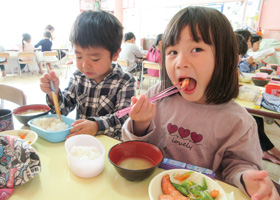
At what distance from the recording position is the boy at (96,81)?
98cm

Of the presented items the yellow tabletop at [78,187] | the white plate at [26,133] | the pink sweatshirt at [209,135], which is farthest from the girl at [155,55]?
the yellow tabletop at [78,187]

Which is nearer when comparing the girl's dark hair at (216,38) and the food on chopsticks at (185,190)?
the food on chopsticks at (185,190)

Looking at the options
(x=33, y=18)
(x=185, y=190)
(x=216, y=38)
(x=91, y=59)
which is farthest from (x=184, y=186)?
(x=33, y=18)

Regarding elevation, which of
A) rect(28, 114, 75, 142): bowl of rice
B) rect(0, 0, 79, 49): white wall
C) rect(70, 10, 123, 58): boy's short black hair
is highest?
rect(0, 0, 79, 49): white wall

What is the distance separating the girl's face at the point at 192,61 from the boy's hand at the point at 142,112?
0.59 ft

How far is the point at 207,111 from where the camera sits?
855 mm

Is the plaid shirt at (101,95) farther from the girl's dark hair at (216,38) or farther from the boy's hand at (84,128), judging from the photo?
the girl's dark hair at (216,38)

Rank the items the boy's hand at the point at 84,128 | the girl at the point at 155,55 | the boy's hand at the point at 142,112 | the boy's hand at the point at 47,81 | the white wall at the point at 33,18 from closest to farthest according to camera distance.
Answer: the boy's hand at the point at 142,112, the boy's hand at the point at 84,128, the boy's hand at the point at 47,81, the girl at the point at 155,55, the white wall at the point at 33,18

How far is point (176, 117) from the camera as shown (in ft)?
3.03

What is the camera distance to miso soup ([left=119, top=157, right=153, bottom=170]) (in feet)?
2.17

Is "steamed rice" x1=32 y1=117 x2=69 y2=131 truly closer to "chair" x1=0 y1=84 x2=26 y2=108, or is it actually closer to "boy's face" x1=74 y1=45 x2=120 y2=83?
"boy's face" x1=74 y1=45 x2=120 y2=83

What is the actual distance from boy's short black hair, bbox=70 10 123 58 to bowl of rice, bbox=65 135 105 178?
0.54 m

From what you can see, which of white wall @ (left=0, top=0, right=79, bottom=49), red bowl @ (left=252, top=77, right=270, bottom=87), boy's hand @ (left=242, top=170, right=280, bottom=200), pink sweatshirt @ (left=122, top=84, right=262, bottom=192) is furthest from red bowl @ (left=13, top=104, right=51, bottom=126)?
white wall @ (left=0, top=0, right=79, bottom=49)

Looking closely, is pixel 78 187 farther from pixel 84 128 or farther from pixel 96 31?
pixel 96 31
